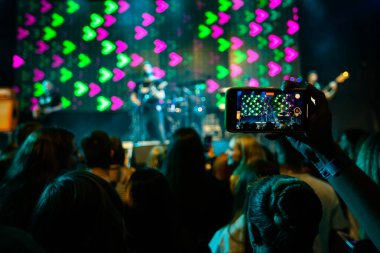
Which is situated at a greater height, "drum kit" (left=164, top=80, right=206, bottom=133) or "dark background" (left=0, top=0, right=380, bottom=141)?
"dark background" (left=0, top=0, right=380, bottom=141)

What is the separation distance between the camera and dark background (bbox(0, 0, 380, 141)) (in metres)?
7.29

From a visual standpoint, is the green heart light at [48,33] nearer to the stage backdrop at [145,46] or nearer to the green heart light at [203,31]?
the stage backdrop at [145,46]

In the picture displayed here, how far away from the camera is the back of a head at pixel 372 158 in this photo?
1.40 metres

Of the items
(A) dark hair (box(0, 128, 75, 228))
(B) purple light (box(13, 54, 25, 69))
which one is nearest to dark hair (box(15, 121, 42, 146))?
(A) dark hair (box(0, 128, 75, 228))

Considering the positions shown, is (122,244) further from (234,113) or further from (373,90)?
(373,90)

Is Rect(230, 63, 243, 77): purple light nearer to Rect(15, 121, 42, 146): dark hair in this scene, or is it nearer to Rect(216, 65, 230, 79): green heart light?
Rect(216, 65, 230, 79): green heart light

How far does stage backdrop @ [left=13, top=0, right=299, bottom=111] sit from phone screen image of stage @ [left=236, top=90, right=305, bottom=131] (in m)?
5.88

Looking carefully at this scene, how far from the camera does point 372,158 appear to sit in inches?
56.6

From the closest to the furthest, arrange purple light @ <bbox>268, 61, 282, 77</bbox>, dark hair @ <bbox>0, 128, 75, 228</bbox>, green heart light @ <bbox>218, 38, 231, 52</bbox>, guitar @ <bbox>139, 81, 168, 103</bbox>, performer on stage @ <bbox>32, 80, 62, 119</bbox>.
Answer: dark hair @ <bbox>0, 128, 75, 228</bbox>, guitar @ <bbox>139, 81, 168, 103</bbox>, performer on stage @ <bbox>32, 80, 62, 119</bbox>, green heart light @ <bbox>218, 38, 231, 52</bbox>, purple light @ <bbox>268, 61, 282, 77</bbox>

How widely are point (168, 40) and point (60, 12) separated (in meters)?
2.63

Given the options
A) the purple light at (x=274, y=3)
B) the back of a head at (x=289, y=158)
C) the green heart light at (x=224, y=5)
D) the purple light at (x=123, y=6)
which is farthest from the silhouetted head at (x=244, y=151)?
the purple light at (x=274, y=3)

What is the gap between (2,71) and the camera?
6.91 metres

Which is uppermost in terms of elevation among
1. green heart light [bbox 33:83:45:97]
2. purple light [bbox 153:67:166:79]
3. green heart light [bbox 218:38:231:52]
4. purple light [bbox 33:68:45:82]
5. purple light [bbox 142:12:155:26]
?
purple light [bbox 142:12:155:26]

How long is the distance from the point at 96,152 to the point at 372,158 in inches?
62.9
